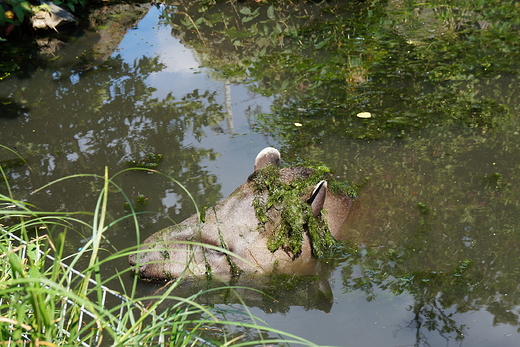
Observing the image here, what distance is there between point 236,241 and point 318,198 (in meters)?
0.84

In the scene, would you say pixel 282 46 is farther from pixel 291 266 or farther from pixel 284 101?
pixel 291 266

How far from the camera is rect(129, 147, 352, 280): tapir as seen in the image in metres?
4.07

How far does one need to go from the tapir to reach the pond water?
0.23 metres

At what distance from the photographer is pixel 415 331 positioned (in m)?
3.46

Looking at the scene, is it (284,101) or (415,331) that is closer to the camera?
(415,331)

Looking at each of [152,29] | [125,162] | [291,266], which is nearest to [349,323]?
[291,266]

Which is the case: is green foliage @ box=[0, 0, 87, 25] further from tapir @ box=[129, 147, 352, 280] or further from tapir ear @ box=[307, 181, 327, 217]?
tapir ear @ box=[307, 181, 327, 217]

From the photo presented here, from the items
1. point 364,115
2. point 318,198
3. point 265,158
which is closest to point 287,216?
A: point 318,198

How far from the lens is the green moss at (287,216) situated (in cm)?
430

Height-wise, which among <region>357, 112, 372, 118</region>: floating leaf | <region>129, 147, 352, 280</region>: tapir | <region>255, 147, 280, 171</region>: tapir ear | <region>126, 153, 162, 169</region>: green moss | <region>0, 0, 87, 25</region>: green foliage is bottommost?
<region>129, 147, 352, 280</region>: tapir

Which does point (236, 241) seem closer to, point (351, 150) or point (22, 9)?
point (351, 150)

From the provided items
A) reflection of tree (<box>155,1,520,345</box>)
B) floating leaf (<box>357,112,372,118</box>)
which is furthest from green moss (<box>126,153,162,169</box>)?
floating leaf (<box>357,112,372,118</box>)

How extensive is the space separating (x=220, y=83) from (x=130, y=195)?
320cm

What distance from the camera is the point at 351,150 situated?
225 inches
